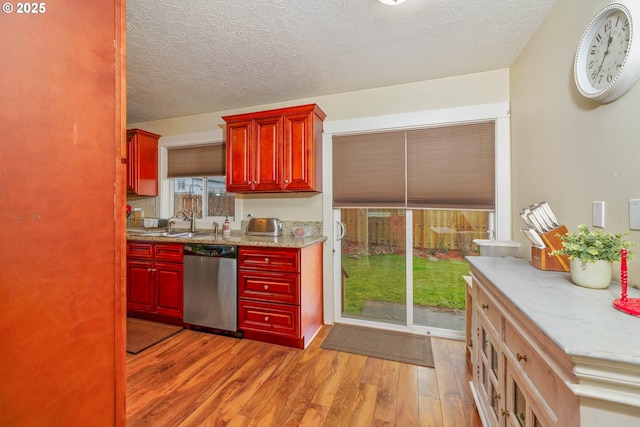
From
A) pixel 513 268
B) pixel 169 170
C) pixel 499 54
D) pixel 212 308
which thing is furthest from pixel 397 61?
pixel 169 170

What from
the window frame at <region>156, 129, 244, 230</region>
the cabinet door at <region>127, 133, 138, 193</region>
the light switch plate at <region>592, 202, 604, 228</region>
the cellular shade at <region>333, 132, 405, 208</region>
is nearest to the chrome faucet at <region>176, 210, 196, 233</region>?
the window frame at <region>156, 129, 244, 230</region>

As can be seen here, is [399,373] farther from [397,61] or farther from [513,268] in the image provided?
[397,61]

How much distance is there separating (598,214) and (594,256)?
321 mm

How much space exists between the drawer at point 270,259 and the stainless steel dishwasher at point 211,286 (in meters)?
0.10

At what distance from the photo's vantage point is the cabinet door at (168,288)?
105 inches

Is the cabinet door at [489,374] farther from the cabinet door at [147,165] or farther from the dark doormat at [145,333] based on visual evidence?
the cabinet door at [147,165]

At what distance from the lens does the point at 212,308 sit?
8.30 ft

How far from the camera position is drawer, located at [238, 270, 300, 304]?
231 cm

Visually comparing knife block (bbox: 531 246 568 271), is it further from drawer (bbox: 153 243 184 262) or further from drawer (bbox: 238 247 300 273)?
drawer (bbox: 153 243 184 262)

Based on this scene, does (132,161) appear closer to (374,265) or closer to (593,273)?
(374,265)

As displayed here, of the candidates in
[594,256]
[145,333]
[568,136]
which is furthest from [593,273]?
[145,333]

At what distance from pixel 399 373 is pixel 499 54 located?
105 inches

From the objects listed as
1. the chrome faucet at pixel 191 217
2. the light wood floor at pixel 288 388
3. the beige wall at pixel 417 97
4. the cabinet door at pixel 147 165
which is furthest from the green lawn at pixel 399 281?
the cabinet door at pixel 147 165

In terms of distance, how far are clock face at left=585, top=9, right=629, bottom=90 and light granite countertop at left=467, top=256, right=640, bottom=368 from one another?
0.89 metres
